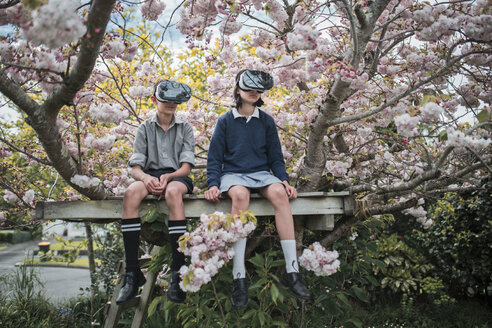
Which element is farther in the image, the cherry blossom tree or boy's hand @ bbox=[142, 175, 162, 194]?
boy's hand @ bbox=[142, 175, 162, 194]

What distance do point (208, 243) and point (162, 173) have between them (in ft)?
3.04

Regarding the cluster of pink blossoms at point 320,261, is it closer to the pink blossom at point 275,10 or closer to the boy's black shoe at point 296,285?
the boy's black shoe at point 296,285

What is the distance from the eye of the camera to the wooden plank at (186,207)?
2484mm

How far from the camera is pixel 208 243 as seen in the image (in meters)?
1.92

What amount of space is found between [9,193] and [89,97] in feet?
4.15

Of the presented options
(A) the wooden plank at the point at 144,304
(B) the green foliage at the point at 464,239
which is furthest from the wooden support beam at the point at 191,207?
(B) the green foliage at the point at 464,239

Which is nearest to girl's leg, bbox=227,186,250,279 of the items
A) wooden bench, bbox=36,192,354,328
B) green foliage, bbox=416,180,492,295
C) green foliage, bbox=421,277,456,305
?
wooden bench, bbox=36,192,354,328

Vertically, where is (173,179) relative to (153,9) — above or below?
below

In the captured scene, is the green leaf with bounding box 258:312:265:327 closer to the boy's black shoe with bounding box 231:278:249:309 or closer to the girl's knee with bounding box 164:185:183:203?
the boy's black shoe with bounding box 231:278:249:309

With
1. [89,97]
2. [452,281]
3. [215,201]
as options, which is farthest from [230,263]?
[452,281]

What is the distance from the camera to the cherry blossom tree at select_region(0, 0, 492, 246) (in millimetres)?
1791

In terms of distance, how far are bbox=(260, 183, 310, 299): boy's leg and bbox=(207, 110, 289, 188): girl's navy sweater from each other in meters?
0.33

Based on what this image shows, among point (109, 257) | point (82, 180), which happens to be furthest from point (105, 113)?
point (109, 257)

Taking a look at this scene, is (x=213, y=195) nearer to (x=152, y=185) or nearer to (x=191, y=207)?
(x=191, y=207)
